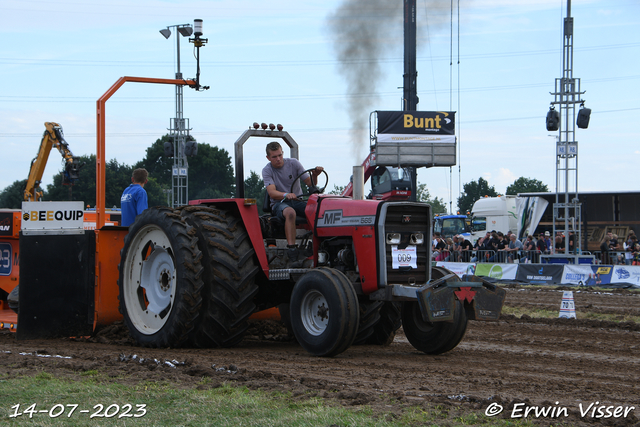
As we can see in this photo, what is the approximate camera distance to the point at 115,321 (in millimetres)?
8625

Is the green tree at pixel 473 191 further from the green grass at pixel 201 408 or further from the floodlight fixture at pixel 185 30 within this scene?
the green grass at pixel 201 408

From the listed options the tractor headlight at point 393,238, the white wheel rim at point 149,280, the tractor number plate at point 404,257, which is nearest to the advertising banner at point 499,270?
the tractor number plate at point 404,257

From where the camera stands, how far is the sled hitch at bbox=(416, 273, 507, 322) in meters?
6.71

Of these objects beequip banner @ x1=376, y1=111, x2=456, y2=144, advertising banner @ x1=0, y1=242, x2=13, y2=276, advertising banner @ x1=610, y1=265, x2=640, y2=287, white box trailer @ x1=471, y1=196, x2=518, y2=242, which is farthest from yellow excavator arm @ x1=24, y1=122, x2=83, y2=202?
white box trailer @ x1=471, y1=196, x2=518, y2=242

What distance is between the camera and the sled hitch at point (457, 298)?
6.71 m

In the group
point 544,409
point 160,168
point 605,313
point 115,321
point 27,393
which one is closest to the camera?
point 544,409

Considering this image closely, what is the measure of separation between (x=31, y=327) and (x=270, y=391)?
13.8ft

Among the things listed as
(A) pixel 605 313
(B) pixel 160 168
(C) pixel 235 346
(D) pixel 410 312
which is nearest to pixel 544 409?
(D) pixel 410 312

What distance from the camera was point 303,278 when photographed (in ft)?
23.5

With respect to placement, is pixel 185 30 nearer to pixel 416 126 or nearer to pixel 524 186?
pixel 416 126

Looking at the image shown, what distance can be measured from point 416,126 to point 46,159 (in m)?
17.1

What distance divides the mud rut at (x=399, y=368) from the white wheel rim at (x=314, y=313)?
31 centimetres

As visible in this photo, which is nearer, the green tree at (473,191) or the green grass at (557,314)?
the green grass at (557,314)

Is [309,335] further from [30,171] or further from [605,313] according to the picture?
[30,171]
